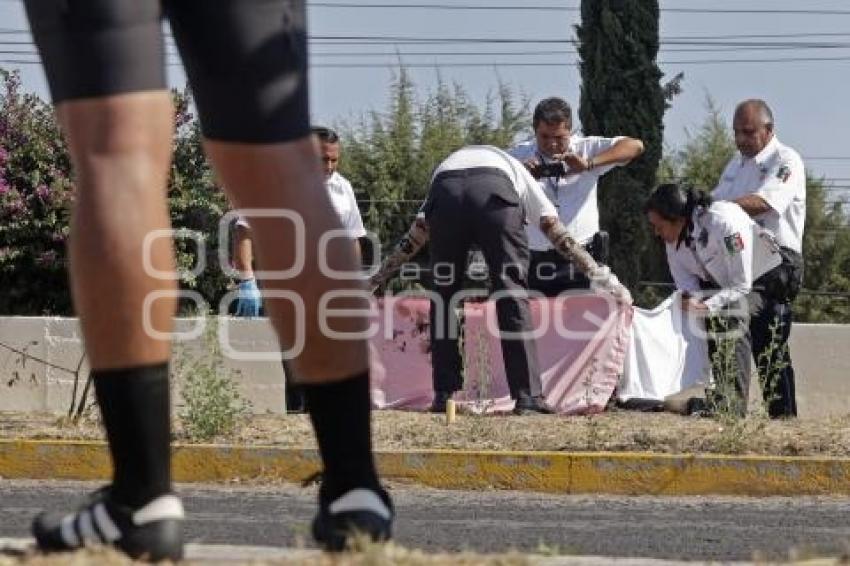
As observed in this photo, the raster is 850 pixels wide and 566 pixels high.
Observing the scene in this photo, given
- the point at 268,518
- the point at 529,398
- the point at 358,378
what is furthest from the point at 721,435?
the point at 358,378

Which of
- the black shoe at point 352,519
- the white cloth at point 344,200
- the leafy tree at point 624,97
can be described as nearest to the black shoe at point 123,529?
the black shoe at point 352,519

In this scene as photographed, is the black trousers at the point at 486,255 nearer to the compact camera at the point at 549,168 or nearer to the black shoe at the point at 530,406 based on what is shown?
the black shoe at the point at 530,406

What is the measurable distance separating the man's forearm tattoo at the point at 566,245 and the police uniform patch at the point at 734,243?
787 mm

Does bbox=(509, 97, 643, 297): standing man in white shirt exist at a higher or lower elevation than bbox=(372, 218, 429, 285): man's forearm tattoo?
higher

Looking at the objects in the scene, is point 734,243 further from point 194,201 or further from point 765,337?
point 194,201

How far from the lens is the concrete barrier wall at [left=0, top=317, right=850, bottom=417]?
11.2 metres

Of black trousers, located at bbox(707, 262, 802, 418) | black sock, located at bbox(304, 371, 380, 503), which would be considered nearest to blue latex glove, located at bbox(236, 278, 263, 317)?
black trousers, located at bbox(707, 262, 802, 418)

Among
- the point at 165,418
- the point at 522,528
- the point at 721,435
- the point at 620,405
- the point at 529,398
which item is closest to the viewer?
the point at 165,418

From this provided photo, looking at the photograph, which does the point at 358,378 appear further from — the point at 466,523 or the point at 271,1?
the point at 466,523

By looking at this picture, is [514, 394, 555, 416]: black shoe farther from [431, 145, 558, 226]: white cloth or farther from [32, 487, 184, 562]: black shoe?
[32, 487, 184, 562]: black shoe

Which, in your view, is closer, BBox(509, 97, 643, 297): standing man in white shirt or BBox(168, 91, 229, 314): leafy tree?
BBox(509, 97, 643, 297): standing man in white shirt

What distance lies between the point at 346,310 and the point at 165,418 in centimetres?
38

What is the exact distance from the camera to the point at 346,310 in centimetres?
326

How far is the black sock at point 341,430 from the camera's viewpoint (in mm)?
3211
